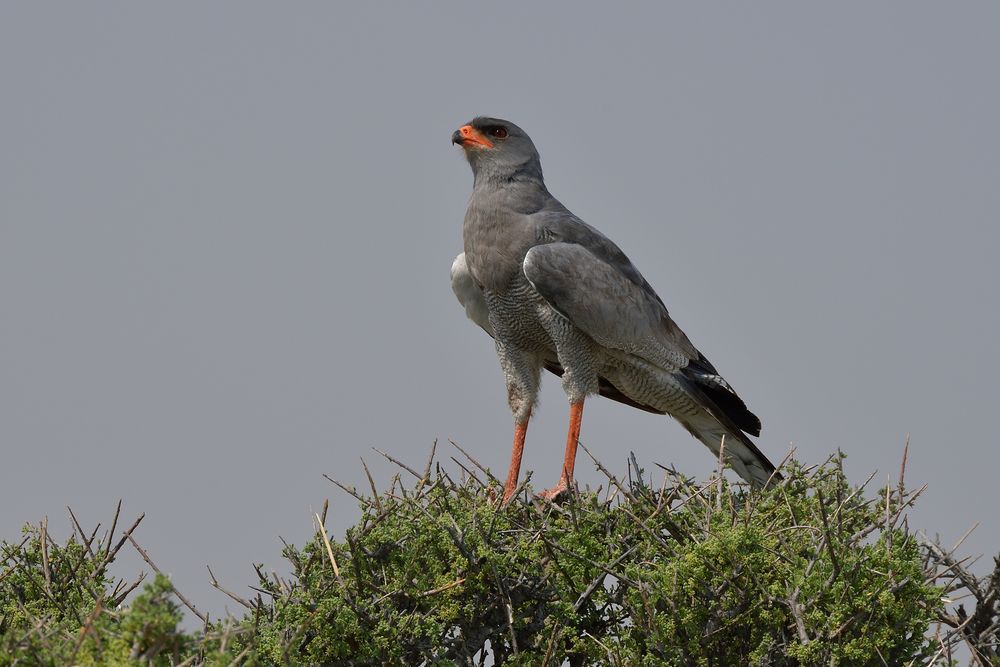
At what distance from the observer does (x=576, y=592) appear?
463 cm

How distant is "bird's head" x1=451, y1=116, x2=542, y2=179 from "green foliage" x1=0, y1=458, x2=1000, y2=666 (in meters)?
2.71

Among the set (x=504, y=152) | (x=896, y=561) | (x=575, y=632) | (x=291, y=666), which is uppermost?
(x=504, y=152)

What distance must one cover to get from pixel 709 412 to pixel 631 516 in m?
2.39

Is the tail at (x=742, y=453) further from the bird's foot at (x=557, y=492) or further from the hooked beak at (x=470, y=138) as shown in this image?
the hooked beak at (x=470, y=138)

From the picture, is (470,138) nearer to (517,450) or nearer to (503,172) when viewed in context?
(503,172)

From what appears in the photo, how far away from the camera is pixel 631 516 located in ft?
15.3

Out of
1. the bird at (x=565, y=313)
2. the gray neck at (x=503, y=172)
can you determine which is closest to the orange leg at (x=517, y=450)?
the bird at (x=565, y=313)

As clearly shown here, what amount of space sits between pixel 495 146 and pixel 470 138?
0.15 metres

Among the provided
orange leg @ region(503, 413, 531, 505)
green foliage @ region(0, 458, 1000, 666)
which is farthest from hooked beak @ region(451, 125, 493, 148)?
green foliage @ region(0, 458, 1000, 666)

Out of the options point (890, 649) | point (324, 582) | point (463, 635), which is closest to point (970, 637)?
point (890, 649)

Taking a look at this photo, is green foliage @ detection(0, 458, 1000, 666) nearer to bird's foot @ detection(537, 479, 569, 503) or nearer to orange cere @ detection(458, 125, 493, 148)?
bird's foot @ detection(537, 479, 569, 503)

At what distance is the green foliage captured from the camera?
170 inches

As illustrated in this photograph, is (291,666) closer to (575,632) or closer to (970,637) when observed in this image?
(575,632)

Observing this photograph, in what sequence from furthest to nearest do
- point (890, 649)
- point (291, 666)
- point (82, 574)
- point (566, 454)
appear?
point (566, 454), point (82, 574), point (890, 649), point (291, 666)
